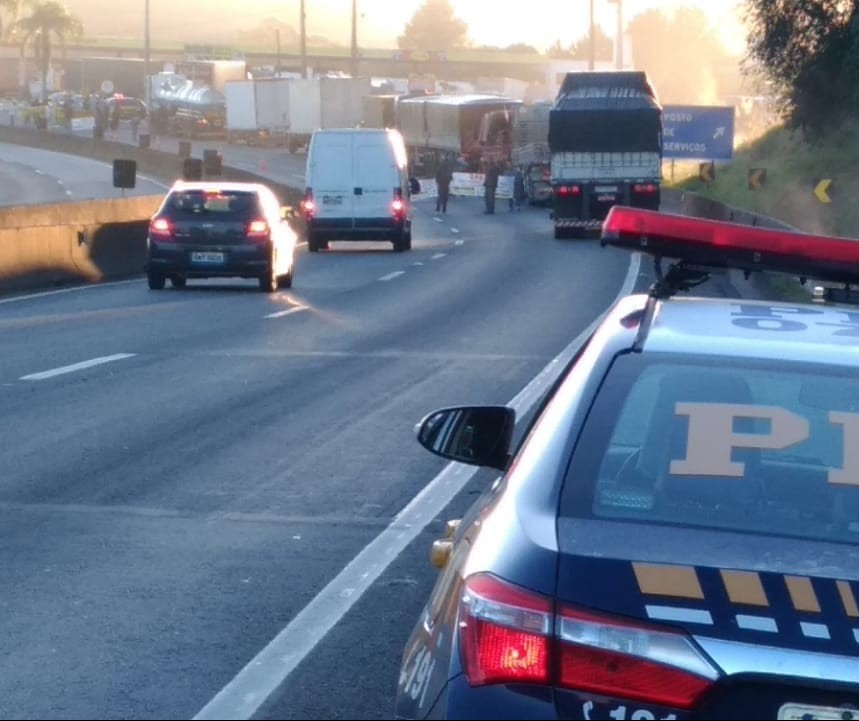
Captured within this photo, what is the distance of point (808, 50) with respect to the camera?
43.7 m

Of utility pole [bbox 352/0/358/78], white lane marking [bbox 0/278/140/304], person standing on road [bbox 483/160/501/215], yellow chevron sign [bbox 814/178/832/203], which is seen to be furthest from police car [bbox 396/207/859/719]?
utility pole [bbox 352/0/358/78]

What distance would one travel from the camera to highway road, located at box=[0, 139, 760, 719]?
20.0 ft

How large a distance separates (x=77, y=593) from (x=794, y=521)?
4.26m

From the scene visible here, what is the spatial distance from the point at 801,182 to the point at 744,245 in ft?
Result: 146

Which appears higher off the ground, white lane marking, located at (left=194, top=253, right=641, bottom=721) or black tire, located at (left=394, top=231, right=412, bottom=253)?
white lane marking, located at (left=194, top=253, right=641, bottom=721)

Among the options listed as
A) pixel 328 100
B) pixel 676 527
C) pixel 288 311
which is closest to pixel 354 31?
pixel 328 100

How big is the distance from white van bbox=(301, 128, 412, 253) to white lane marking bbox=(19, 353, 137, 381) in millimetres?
20542

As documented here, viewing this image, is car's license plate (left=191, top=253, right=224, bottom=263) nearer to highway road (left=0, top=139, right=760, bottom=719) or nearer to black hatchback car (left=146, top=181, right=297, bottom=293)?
black hatchback car (left=146, top=181, right=297, bottom=293)

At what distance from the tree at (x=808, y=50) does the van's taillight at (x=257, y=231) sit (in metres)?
19.0

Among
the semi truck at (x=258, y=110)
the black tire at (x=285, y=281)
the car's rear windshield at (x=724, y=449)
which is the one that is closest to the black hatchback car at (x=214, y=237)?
the black tire at (x=285, y=281)

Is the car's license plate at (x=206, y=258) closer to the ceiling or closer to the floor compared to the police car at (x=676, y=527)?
closer to the floor

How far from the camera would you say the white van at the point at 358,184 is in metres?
36.9

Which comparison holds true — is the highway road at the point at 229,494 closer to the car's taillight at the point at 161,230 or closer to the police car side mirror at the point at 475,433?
the police car side mirror at the point at 475,433

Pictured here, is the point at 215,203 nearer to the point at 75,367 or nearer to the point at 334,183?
the point at 75,367
